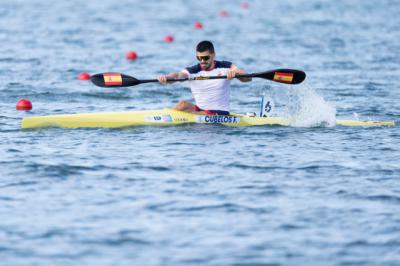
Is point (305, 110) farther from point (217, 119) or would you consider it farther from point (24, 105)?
point (24, 105)

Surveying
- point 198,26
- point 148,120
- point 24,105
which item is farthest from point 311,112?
point 198,26

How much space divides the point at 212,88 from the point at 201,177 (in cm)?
373

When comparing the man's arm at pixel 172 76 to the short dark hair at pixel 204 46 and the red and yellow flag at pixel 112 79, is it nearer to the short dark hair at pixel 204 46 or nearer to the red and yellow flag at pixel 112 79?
the short dark hair at pixel 204 46

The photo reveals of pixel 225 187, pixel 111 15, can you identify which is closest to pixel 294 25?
Result: pixel 111 15

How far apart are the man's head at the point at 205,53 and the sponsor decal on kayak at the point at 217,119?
2.61ft

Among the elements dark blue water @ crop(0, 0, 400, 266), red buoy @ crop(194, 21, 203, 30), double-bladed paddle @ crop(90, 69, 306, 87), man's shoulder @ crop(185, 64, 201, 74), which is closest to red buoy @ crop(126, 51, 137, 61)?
dark blue water @ crop(0, 0, 400, 266)

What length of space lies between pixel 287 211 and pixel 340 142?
4149mm

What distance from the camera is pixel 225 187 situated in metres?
11.2

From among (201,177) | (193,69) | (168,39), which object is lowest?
(201,177)

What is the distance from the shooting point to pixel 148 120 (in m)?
15.1

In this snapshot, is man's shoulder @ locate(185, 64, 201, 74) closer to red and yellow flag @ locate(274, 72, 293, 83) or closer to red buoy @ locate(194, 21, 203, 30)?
red and yellow flag @ locate(274, 72, 293, 83)

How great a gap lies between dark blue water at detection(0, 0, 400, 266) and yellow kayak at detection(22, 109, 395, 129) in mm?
198

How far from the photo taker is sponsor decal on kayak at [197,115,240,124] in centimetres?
1523

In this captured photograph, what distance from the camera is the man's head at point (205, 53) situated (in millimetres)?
14789
